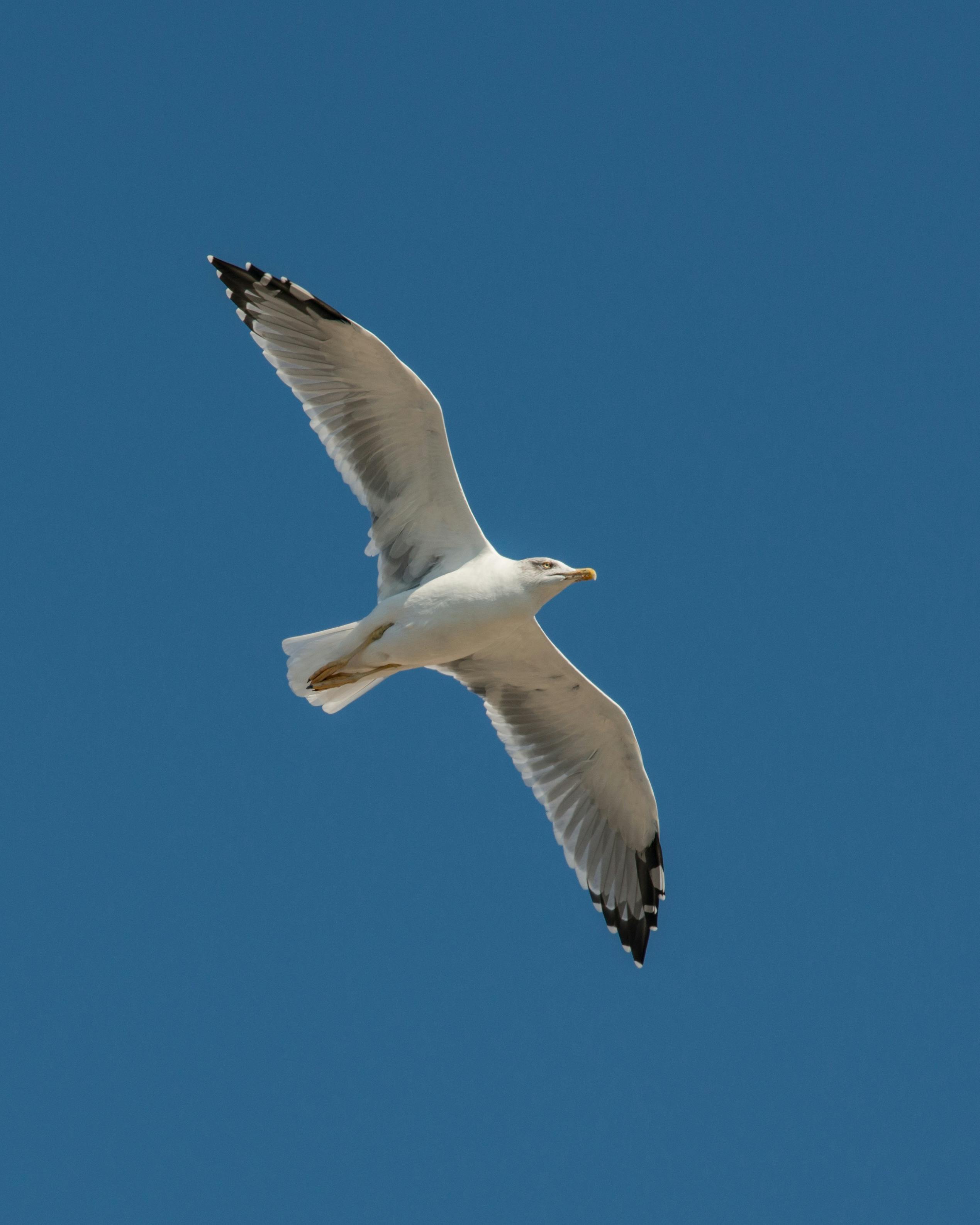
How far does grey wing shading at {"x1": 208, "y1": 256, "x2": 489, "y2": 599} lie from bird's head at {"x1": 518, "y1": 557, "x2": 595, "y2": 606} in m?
0.42

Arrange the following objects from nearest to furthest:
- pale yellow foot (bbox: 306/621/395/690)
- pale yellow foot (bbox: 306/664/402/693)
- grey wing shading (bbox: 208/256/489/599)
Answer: grey wing shading (bbox: 208/256/489/599), pale yellow foot (bbox: 306/621/395/690), pale yellow foot (bbox: 306/664/402/693)

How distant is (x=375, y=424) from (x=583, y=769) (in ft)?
9.77

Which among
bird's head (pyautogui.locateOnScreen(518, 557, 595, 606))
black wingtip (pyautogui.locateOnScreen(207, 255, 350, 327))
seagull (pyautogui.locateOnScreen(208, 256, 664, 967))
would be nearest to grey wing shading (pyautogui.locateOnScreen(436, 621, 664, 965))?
seagull (pyautogui.locateOnScreen(208, 256, 664, 967))

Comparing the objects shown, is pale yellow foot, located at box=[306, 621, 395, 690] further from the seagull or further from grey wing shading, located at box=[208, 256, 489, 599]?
grey wing shading, located at box=[208, 256, 489, 599]

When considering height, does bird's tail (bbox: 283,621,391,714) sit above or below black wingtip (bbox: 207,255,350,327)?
below

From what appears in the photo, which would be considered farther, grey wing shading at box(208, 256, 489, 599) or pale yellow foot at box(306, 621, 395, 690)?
pale yellow foot at box(306, 621, 395, 690)

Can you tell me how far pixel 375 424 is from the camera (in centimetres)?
969

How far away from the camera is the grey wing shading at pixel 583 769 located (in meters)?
10.6

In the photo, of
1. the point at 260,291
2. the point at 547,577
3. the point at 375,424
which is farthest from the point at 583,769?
the point at 260,291

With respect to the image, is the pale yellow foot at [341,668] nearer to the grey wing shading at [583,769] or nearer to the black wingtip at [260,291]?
the grey wing shading at [583,769]

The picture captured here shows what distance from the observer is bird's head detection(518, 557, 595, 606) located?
9.52 meters

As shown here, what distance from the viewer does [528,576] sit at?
9539 mm

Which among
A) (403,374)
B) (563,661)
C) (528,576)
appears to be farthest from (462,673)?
(403,374)

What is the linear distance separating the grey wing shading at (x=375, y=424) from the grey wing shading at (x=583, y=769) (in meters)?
0.90
